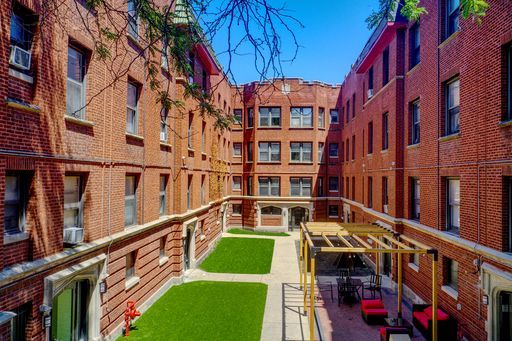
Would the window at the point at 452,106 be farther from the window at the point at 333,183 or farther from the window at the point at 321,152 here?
the window at the point at 333,183

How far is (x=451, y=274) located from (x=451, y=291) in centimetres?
67

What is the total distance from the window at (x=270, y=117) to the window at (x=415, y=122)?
63.8 feet

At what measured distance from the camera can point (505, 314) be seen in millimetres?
8727

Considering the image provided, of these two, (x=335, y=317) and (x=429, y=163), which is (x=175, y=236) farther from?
(x=429, y=163)

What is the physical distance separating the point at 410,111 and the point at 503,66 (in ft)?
22.4

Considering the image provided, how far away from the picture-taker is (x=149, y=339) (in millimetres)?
10750

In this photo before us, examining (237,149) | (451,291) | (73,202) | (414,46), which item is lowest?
(451,291)

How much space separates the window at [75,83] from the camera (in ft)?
29.0

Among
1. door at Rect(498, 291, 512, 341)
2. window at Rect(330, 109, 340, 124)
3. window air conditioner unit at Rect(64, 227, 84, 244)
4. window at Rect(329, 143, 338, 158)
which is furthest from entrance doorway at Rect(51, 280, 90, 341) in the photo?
window at Rect(330, 109, 340, 124)

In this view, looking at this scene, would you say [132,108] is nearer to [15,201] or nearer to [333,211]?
[15,201]

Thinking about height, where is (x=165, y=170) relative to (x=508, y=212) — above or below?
above

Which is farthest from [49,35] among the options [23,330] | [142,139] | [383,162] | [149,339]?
[383,162]

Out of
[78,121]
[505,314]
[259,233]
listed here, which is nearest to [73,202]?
[78,121]

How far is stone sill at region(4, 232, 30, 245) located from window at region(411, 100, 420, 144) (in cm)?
1471
